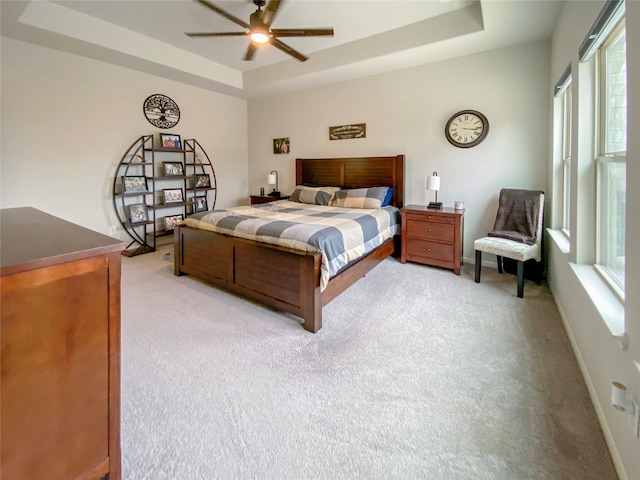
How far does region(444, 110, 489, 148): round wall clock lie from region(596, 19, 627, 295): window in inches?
72.5

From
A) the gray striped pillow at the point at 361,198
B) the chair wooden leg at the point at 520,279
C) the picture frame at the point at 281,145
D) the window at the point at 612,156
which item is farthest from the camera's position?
the picture frame at the point at 281,145

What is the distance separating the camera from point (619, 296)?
1662mm

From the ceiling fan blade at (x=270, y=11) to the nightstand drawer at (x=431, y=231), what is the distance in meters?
2.64

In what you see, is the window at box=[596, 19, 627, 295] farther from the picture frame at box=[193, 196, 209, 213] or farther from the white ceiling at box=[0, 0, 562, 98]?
the picture frame at box=[193, 196, 209, 213]

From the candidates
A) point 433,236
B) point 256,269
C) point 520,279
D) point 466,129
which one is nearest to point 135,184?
point 256,269

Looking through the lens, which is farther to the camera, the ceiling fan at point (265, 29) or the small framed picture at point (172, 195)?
the small framed picture at point (172, 195)

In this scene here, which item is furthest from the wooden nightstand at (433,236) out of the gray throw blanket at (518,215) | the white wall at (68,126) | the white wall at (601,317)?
the white wall at (68,126)

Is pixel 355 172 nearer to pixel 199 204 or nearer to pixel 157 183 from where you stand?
pixel 199 204

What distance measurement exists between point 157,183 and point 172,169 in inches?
12.8

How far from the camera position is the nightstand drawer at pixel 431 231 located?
373 centimetres

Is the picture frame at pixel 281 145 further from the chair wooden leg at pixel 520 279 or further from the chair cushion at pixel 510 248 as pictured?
the chair wooden leg at pixel 520 279

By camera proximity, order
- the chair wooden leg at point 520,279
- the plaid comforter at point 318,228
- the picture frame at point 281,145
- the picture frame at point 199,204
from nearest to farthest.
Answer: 1. the plaid comforter at point 318,228
2. the chair wooden leg at point 520,279
3. the picture frame at point 199,204
4. the picture frame at point 281,145

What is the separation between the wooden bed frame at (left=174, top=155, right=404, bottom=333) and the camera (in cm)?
247

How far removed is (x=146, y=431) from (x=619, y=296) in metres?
2.46
